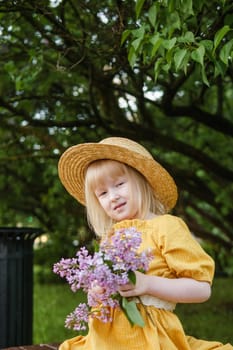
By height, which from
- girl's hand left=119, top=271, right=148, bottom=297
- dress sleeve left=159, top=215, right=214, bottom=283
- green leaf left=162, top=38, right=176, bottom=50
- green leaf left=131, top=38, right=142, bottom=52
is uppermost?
green leaf left=131, top=38, right=142, bottom=52

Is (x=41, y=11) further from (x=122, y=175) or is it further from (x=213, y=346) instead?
(x=213, y=346)

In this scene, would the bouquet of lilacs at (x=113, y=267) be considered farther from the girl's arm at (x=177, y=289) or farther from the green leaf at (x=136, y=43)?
the green leaf at (x=136, y=43)

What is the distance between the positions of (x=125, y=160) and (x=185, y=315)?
17.4 ft

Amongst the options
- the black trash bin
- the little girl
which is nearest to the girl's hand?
the little girl

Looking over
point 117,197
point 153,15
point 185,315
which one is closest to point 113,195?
point 117,197

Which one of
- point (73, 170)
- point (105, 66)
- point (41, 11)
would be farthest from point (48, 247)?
point (73, 170)

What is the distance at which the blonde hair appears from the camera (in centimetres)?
321

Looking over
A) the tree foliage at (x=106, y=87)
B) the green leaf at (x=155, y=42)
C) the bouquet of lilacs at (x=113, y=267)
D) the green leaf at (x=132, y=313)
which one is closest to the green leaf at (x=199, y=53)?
the tree foliage at (x=106, y=87)

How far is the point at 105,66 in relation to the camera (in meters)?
5.86

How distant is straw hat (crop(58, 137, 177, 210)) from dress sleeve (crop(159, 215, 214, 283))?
1.17 feet

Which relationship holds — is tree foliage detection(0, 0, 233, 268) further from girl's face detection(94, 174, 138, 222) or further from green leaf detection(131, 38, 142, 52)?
girl's face detection(94, 174, 138, 222)

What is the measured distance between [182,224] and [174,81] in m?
2.83

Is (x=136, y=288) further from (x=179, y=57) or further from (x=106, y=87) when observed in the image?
(x=106, y=87)

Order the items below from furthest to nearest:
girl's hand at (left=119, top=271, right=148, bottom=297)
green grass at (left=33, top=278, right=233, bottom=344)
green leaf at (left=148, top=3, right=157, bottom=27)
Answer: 1. green grass at (left=33, top=278, right=233, bottom=344)
2. green leaf at (left=148, top=3, right=157, bottom=27)
3. girl's hand at (left=119, top=271, right=148, bottom=297)
